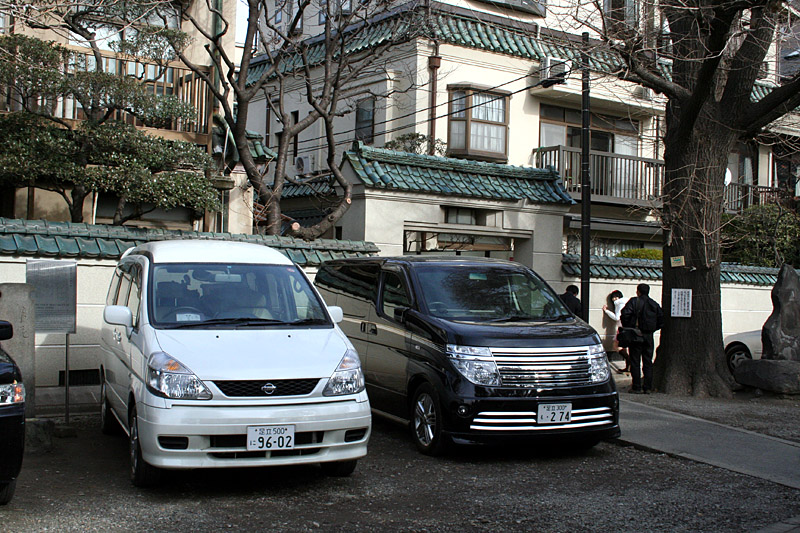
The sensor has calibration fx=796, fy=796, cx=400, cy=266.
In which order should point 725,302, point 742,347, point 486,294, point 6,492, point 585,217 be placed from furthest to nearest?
point 725,302
point 742,347
point 585,217
point 486,294
point 6,492

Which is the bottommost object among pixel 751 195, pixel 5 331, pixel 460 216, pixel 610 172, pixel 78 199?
pixel 5 331

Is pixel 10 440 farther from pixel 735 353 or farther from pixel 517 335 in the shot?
pixel 735 353

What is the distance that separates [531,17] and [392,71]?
187 inches

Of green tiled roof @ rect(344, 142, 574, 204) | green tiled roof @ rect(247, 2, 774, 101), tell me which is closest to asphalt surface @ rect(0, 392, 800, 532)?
green tiled roof @ rect(344, 142, 574, 204)

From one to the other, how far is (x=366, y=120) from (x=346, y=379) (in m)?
16.0

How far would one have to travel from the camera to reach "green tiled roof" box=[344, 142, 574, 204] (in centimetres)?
1406

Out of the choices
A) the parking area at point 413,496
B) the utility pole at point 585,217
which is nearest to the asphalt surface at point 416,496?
the parking area at point 413,496

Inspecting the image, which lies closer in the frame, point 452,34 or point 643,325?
point 643,325

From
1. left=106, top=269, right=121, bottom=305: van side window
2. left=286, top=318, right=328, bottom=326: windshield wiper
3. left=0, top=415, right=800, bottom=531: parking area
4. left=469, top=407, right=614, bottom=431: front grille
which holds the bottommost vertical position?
left=0, top=415, right=800, bottom=531: parking area

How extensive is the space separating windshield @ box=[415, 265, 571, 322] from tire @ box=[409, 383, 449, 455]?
81 centimetres

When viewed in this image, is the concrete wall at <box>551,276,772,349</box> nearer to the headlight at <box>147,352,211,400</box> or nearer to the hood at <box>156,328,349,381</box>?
the hood at <box>156,328,349,381</box>

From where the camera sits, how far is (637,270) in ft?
53.1

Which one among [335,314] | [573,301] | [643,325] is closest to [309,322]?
[335,314]

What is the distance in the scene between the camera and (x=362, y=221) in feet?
45.3
